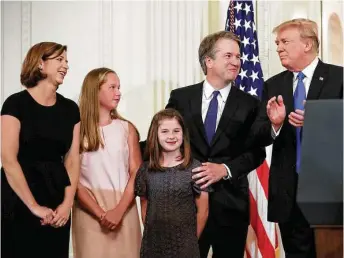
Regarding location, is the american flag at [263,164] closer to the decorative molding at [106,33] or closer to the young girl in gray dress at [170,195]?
the decorative molding at [106,33]

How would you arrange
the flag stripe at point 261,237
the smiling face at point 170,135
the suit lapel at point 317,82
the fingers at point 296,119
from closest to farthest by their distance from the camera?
the fingers at point 296,119, the suit lapel at point 317,82, the smiling face at point 170,135, the flag stripe at point 261,237

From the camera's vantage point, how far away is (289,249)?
3508 millimetres

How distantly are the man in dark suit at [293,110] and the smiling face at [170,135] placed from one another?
53 cm

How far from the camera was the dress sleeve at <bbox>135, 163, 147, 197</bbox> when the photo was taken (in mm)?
3740

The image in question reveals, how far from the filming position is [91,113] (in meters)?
→ 3.96

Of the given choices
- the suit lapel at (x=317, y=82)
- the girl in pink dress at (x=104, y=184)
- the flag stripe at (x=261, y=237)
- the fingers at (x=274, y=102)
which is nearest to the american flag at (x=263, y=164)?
the flag stripe at (x=261, y=237)

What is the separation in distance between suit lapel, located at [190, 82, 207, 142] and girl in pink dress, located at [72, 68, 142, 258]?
43 cm

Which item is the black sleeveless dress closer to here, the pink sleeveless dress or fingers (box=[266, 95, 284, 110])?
the pink sleeveless dress

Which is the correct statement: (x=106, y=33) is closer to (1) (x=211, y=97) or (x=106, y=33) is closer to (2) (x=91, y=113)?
(2) (x=91, y=113)

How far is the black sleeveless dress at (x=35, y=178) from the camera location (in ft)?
11.5

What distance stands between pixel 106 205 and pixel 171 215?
0.52 metres

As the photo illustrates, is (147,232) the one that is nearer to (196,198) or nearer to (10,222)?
(196,198)

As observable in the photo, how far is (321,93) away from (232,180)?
2.35ft

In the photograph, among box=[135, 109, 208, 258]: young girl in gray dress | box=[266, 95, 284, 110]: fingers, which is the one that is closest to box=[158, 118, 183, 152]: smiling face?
box=[135, 109, 208, 258]: young girl in gray dress
